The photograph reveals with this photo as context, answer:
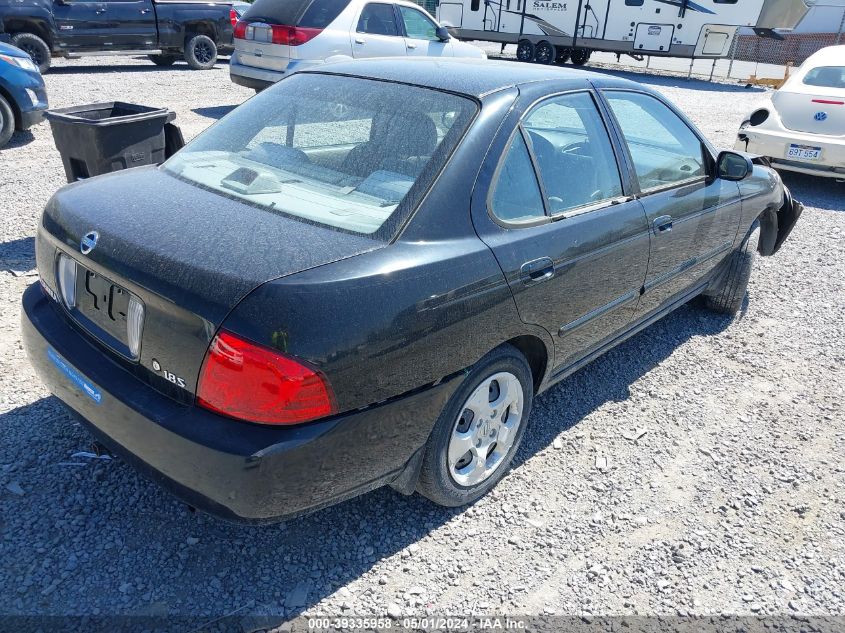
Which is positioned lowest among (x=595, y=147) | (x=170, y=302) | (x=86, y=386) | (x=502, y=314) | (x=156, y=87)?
(x=156, y=87)

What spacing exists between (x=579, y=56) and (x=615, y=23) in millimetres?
2950

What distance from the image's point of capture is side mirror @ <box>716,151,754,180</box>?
12.8 ft

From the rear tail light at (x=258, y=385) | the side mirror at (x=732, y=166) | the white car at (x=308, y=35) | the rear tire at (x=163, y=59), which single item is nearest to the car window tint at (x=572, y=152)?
the side mirror at (x=732, y=166)

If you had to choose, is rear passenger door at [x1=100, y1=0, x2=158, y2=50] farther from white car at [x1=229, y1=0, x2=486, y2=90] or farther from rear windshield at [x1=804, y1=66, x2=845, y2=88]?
rear windshield at [x1=804, y1=66, x2=845, y2=88]

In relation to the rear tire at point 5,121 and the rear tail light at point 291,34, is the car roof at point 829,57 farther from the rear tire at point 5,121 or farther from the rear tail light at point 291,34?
the rear tire at point 5,121

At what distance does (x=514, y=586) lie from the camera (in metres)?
2.46

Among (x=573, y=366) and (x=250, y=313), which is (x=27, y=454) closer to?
(x=250, y=313)

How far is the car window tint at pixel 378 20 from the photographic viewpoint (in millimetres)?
10110

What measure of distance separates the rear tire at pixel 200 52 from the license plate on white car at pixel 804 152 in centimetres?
1176

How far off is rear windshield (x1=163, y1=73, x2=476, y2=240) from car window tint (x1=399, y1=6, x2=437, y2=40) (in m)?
8.25

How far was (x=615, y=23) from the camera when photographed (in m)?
19.5

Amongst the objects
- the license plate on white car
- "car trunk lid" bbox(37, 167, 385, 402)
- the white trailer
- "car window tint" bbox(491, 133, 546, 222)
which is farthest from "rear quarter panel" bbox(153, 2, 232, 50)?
"car window tint" bbox(491, 133, 546, 222)

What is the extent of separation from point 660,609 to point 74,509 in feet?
7.54

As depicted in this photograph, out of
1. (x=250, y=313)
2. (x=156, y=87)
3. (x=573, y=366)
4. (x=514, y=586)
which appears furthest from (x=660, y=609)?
(x=156, y=87)
